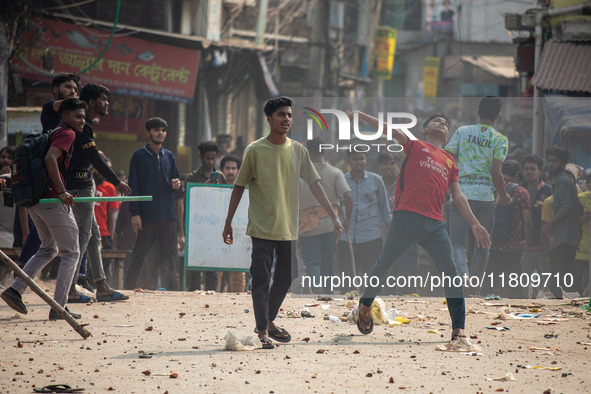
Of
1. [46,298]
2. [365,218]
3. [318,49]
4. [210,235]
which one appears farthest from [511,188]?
[318,49]

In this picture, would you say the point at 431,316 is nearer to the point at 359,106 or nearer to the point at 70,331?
the point at 359,106

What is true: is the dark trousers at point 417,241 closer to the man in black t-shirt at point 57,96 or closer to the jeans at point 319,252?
the jeans at point 319,252

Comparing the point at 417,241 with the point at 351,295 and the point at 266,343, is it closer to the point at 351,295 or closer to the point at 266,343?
the point at 266,343

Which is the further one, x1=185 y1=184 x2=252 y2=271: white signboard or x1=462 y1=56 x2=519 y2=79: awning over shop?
x1=462 y1=56 x2=519 y2=79: awning over shop

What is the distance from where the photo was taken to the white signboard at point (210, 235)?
10352mm

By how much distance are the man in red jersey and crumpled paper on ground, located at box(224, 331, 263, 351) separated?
1021 mm

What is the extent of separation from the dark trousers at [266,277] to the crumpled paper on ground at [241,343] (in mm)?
113

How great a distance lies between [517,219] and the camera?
376 inches

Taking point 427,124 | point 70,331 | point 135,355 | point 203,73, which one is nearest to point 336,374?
point 135,355

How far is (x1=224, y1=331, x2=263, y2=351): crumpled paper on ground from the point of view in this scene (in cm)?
629

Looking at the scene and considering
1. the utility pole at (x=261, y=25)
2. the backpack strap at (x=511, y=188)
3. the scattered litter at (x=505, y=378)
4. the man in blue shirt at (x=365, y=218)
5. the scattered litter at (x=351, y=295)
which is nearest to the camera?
the scattered litter at (x=505, y=378)

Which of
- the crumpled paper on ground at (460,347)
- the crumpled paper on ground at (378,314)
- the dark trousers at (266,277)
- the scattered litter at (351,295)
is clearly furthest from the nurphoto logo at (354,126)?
the crumpled paper on ground at (460,347)

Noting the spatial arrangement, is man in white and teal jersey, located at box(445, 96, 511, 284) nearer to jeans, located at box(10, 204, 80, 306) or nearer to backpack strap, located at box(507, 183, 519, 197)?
backpack strap, located at box(507, 183, 519, 197)

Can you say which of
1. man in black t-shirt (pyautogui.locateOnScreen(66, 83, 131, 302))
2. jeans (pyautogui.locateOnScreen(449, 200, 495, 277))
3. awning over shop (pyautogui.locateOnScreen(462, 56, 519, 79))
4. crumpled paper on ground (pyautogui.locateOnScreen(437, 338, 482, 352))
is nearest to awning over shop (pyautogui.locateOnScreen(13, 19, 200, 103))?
man in black t-shirt (pyautogui.locateOnScreen(66, 83, 131, 302))
